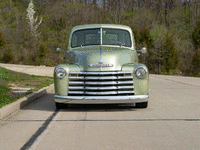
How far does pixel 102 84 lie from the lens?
24.4 ft

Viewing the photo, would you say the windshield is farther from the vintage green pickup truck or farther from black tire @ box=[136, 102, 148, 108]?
black tire @ box=[136, 102, 148, 108]

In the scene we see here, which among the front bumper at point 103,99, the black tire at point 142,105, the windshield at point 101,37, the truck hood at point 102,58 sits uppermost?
the windshield at point 101,37

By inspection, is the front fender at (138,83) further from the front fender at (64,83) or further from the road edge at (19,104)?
the road edge at (19,104)

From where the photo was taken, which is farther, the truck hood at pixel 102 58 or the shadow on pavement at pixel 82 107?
the shadow on pavement at pixel 82 107

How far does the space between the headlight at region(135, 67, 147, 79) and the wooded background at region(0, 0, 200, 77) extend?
27.6m

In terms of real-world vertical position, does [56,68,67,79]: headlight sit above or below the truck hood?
below

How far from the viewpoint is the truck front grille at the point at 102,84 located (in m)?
7.44

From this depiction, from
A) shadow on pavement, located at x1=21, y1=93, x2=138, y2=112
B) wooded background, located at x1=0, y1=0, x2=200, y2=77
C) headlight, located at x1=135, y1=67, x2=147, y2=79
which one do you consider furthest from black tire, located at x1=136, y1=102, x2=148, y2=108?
wooded background, located at x1=0, y1=0, x2=200, y2=77

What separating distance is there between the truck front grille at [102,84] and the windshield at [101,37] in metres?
1.76

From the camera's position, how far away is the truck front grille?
7.44m

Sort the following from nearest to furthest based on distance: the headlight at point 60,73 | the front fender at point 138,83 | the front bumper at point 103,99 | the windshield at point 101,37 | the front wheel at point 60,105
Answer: the front bumper at point 103,99
the front fender at point 138,83
the headlight at point 60,73
the front wheel at point 60,105
the windshield at point 101,37

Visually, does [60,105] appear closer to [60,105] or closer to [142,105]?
[60,105]

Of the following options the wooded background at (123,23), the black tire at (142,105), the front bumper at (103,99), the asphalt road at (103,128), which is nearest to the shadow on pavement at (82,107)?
the asphalt road at (103,128)

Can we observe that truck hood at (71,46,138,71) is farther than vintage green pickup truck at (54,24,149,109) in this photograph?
Yes
